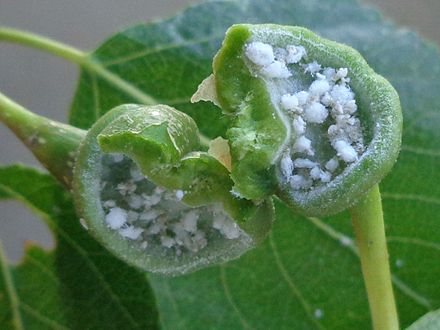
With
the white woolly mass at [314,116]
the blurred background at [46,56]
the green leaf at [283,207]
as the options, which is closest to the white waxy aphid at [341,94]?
the white woolly mass at [314,116]

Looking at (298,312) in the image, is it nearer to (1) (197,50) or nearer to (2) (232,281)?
(2) (232,281)

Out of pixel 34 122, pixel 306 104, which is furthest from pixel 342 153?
pixel 34 122

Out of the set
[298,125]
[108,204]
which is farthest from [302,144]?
[108,204]

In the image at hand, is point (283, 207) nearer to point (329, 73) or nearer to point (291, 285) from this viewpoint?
point (291, 285)

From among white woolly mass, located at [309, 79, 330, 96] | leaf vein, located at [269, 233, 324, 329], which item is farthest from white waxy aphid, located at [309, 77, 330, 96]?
leaf vein, located at [269, 233, 324, 329]

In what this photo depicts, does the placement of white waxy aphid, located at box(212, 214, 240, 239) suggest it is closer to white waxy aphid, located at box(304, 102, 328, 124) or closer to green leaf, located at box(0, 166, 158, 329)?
white waxy aphid, located at box(304, 102, 328, 124)

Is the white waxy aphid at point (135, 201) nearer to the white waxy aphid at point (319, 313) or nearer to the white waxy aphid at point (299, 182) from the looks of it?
the white waxy aphid at point (299, 182)
